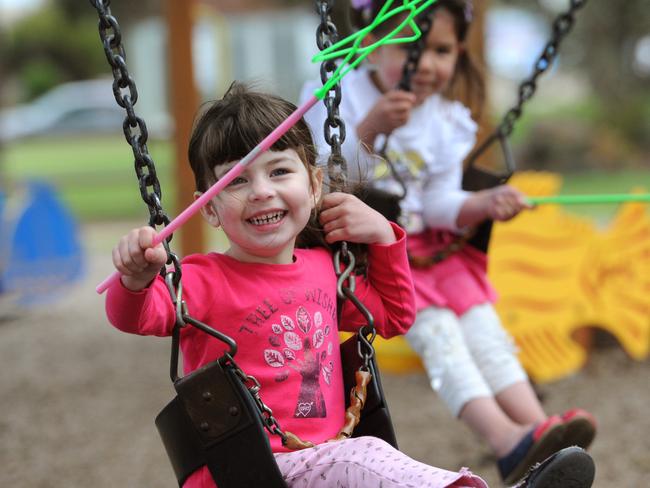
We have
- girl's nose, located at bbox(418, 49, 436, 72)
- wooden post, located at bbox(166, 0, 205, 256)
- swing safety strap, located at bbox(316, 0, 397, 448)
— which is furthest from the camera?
wooden post, located at bbox(166, 0, 205, 256)

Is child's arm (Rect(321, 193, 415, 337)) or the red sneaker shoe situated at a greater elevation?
child's arm (Rect(321, 193, 415, 337))

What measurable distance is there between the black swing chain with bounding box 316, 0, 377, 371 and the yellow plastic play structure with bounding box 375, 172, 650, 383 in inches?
106

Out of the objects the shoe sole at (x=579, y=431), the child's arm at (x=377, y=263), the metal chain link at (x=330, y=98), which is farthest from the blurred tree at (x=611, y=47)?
the metal chain link at (x=330, y=98)

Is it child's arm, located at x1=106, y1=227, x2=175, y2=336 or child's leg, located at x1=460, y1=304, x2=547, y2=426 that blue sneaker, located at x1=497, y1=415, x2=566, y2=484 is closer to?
child's leg, located at x1=460, y1=304, x2=547, y2=426

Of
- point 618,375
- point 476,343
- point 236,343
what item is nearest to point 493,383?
point 476,343

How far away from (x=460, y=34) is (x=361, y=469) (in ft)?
5.54

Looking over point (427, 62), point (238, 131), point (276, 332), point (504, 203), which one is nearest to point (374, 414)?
point (276, 332)

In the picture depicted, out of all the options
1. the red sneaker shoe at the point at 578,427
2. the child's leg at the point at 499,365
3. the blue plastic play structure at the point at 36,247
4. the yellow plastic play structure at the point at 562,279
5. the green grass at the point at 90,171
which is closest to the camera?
the red sneaker shoe at the point at 578,427

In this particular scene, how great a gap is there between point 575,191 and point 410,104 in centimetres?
1030

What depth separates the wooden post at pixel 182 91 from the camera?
5.79 m

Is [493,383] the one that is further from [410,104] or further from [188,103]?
[188,103]

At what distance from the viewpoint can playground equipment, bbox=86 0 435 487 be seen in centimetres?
165

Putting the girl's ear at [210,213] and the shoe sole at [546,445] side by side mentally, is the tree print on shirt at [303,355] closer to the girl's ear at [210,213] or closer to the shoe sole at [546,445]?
the girl's ear at [210,213]

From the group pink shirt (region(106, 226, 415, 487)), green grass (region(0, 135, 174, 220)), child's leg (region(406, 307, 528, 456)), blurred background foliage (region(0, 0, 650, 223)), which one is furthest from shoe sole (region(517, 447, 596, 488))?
green grass (region(0, 135, 174, 220))
